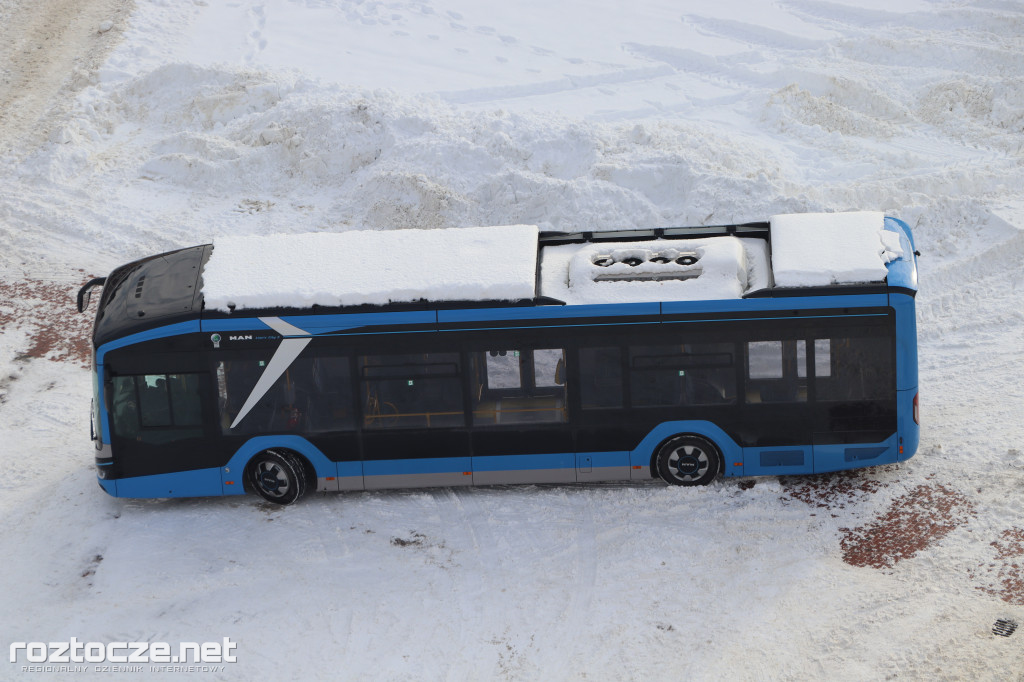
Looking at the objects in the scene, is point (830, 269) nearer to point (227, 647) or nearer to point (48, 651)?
point (227, 647)

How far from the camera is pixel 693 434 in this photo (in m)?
12.8

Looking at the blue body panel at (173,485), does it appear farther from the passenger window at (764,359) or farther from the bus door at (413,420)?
the passenger window at (764,359)

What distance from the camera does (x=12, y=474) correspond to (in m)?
14.5

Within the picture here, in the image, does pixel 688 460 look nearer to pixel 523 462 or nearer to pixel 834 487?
pixel 834 487

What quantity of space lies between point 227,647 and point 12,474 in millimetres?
5591

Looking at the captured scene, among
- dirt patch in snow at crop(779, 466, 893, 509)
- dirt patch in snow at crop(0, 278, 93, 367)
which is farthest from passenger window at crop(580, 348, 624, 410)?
dirt patch in snow at crop(0, 278, 93, 367)

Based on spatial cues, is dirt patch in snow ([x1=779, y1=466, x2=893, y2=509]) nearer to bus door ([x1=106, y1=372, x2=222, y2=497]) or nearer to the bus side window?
bus door ([x1=106, y1=372, x2=222, y2=497])

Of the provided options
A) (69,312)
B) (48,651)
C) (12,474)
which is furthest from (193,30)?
(48,651)

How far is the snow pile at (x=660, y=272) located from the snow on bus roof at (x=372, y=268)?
50cm

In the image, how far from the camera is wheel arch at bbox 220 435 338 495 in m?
12.9

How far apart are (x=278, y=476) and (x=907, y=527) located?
295 inches

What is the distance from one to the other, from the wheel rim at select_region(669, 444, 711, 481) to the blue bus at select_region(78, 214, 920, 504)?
0.03 meters

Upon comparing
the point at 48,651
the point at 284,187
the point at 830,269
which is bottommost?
the point at 48,651

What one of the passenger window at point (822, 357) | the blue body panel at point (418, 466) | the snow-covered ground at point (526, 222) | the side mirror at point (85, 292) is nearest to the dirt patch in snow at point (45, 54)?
the snow-covered ground at point (526, 222)
